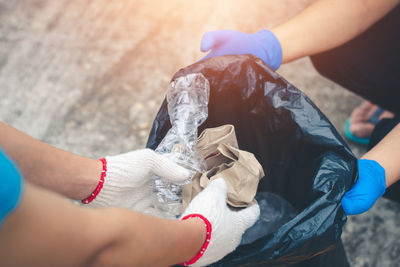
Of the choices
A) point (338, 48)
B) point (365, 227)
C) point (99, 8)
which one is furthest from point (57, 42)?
point (365, 227)

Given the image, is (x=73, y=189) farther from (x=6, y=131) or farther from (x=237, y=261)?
(x=237, y=261)

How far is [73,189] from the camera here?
74 centimetres

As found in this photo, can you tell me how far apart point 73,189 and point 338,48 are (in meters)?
1.07

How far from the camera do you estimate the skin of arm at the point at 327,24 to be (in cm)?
104

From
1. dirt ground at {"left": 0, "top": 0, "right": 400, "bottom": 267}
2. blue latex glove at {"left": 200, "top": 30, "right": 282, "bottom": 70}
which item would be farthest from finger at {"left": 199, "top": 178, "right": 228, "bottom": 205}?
dirt ground at {"left": 0, "top": 0, "right": 400, "bottom": 267}

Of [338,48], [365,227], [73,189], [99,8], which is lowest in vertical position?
[365,227]

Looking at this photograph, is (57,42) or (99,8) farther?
(99,8)

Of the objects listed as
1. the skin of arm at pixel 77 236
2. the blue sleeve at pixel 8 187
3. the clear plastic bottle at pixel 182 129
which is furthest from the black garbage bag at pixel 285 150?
the blue sleeve at pixel 8 187

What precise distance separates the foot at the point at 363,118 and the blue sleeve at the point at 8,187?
4.92ft

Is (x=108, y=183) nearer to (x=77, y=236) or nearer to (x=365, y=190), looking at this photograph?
(x=77, y=236)

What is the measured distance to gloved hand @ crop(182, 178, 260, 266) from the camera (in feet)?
2.26

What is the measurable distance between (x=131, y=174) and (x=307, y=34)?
732 mm

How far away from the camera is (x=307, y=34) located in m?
1.06

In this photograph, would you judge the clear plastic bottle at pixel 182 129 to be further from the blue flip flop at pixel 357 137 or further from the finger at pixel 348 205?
the blue flip flop at pixel 357 137
